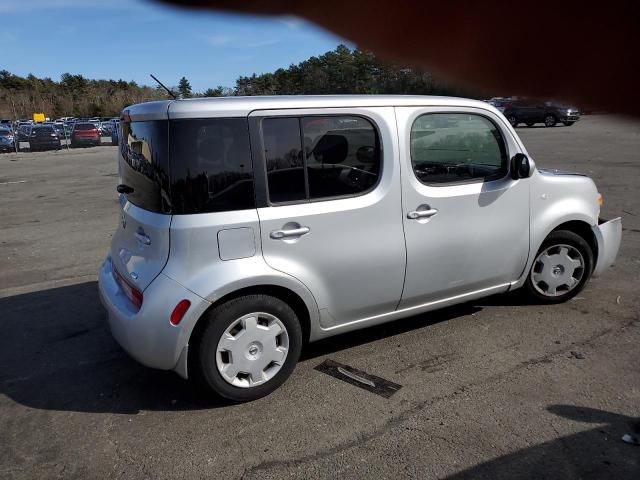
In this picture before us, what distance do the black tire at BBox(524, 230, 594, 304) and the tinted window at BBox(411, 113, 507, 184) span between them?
80 centimetres

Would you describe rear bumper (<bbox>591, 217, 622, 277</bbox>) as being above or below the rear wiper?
below

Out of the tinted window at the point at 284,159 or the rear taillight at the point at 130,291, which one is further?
the tinted window at the point at 284,159

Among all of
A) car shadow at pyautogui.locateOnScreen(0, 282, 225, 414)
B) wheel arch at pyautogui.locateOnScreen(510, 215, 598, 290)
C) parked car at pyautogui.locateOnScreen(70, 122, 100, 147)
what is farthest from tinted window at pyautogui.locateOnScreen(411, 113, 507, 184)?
parked car at pyautogui.locateOnScreen(70, 122, 100, 147)

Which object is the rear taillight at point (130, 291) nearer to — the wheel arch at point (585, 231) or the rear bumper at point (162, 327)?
the rear bumper at point (162, 327)

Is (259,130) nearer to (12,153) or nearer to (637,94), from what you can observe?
(637,94)

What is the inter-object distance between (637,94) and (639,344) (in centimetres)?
361

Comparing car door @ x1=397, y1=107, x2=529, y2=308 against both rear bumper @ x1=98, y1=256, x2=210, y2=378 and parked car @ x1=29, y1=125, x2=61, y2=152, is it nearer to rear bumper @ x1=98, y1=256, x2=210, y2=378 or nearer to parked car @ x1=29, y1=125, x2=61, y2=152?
rear bumper @ x1=98, y1=256, x2=210, y2=378

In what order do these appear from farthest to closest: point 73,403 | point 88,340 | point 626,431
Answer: point 88,340, point 73,403, point 626,431

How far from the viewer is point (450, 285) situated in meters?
3.86

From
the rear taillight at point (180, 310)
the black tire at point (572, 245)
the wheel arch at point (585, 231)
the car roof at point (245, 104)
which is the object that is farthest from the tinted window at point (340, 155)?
the wheel arch at point (585, 231)

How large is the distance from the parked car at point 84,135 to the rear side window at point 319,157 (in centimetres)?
3196

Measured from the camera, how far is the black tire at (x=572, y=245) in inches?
171

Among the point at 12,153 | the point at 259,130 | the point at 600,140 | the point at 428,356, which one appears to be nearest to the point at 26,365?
the point at 259,130

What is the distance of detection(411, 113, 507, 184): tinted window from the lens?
370 centimetres
